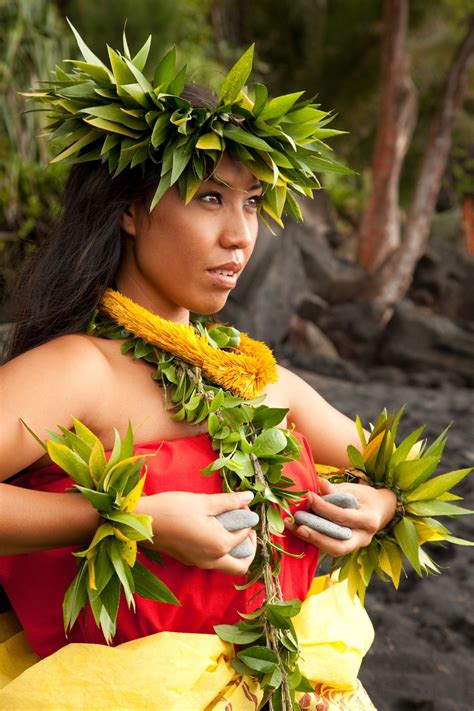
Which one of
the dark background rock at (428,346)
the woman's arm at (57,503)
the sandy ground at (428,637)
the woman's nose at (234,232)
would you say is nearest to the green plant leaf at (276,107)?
the woman's nose at (234,232)

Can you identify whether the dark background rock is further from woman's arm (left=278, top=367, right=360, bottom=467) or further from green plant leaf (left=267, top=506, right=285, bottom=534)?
green plant leaf (left=267, top=506, right=285, bottom=534)

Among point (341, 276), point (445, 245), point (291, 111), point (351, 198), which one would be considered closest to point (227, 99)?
point (291, 111)

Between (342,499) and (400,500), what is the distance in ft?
0.65

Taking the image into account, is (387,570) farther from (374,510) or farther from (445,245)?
(445,245)

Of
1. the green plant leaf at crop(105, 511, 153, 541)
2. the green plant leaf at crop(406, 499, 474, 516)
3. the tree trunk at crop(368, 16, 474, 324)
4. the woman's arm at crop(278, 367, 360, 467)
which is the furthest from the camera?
the tree trunk at crop(368, 16, 474, 324)

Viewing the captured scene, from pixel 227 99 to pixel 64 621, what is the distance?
3.78ft

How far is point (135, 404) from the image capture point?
1.78m

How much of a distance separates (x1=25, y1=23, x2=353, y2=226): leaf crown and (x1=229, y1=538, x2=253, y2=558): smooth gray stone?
75 cm

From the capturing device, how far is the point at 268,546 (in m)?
1.79

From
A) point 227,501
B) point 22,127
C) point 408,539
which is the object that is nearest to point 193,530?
point 227,501

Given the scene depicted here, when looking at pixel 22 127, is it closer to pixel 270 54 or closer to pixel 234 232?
pixel 234 232

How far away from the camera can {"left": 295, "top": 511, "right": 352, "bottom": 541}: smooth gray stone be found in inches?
73.2

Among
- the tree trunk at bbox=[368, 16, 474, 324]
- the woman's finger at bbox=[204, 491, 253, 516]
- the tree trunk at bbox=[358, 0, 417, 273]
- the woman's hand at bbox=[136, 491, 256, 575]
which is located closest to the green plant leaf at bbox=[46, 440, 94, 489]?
the woman's hand at bbox=[136, 491, 256, 575]

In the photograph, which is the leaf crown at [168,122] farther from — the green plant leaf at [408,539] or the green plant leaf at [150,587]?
the green plant leaf at [408,539]
